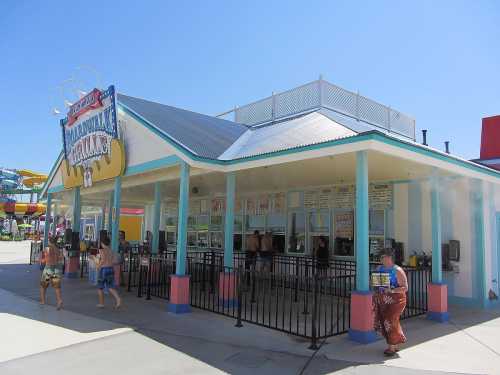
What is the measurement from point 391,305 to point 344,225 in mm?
6685

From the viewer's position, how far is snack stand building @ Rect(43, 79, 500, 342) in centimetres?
849

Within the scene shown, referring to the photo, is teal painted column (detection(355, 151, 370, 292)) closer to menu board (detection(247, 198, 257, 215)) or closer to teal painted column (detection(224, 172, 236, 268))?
teal painted column (detection(224, 172, 236, 268))

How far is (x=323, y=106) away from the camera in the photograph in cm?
1299

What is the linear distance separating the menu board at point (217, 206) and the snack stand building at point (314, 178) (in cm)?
93

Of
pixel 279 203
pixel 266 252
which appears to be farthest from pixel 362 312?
pixel 279 203

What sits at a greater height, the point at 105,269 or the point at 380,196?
the point at 380,196

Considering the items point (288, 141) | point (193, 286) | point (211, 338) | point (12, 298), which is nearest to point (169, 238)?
point (193, 286)

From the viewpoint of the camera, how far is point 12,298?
10695 millimetres

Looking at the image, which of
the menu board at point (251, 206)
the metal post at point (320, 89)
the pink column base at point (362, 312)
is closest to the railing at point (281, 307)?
the pink column base at point (362, 312)

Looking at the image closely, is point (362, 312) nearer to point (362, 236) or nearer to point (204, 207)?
point (362, 236)

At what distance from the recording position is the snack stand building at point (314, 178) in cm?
849

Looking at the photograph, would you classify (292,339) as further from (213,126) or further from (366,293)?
(213,126)

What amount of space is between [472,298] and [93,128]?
38.7 ft

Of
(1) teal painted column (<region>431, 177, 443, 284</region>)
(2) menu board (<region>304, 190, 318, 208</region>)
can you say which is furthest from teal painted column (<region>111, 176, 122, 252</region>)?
(1) teal painted column (<region>431, 177, 443, 284</region>)
